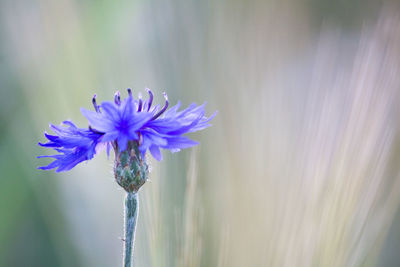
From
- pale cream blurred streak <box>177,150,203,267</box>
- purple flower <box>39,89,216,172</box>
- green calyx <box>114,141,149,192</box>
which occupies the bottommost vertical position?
pale cream blurred streak <box>177,150,203,267</box>

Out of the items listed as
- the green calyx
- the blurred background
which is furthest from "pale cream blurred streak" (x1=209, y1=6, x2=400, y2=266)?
the green calyx

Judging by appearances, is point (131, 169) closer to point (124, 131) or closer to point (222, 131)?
point (124, 131)

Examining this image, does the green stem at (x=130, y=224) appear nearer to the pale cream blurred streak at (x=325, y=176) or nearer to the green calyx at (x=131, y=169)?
the green calyx at (x=131, y=169)

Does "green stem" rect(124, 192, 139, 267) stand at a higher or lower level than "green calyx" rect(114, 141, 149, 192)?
lower

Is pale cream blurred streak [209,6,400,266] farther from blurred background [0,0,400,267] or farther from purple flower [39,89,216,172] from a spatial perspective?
purple flower [39,89,216,172]

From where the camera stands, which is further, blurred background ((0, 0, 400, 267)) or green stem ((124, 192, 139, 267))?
blurred background ((0, 0, 400, 267))

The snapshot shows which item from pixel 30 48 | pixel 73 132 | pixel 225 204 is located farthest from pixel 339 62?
pixel 30 48

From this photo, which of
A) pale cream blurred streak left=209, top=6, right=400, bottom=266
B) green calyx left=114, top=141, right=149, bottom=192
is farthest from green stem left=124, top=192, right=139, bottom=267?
pale cream blurred streak left=209, top=6, right=400, bottom=266

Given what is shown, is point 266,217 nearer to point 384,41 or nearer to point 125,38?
point 384,41
